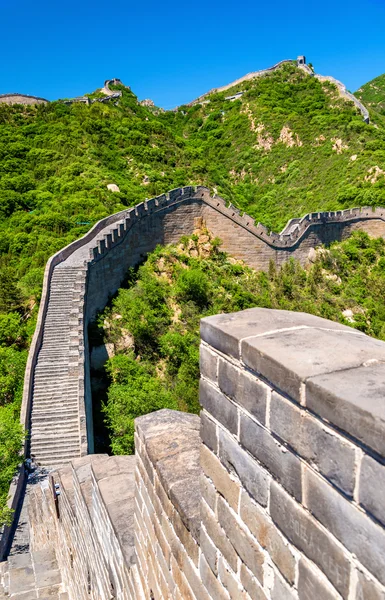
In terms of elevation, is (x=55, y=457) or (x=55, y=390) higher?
(x=55, y=390)

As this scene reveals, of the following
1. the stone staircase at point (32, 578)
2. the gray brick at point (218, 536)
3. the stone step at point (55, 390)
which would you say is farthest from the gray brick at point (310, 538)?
the stone step at point (55, 390)

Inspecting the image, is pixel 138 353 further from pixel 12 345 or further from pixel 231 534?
pixel 231 534

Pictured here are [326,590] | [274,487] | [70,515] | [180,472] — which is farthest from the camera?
[70,515]

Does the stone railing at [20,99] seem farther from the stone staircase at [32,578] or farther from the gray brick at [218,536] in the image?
Result: the gray brick at [218,536]

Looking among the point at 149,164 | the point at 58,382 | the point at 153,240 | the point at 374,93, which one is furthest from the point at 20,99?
the point at 374,93

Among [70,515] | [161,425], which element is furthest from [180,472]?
[70,515]

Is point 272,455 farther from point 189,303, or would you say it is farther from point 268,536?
point 189,303

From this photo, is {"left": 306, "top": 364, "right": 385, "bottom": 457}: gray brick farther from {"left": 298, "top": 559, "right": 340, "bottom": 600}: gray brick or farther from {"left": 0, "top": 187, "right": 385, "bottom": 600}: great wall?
{"left": 298, "top": 559, "right": 340, "bottom": 600}: gray brick
